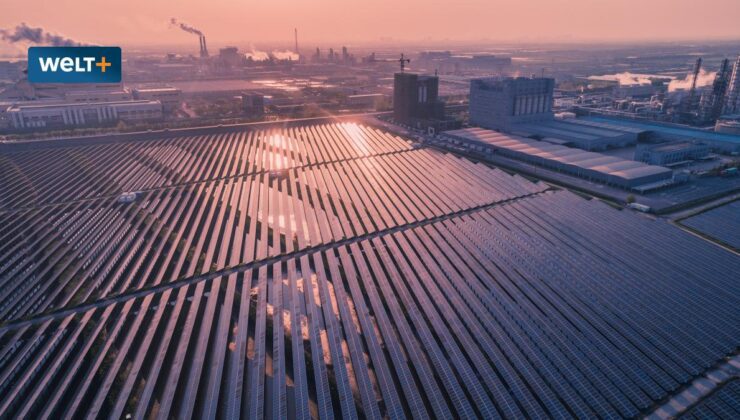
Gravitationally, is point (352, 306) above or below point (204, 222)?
below

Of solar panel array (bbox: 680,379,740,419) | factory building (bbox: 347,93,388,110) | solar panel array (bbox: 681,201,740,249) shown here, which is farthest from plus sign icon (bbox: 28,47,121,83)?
solar panel array (bbox: 681,201,740,249)

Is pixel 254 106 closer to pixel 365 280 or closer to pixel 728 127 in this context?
pixel 365 280

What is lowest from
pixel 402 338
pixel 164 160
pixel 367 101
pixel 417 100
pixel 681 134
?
pixel 402 338

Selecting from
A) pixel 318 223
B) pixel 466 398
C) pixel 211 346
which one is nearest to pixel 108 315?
pixel 211 346

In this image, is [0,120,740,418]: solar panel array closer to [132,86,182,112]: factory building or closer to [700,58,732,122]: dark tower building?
[132,86,182,112]: factory building

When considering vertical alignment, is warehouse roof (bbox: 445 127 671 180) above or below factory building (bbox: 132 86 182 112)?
below

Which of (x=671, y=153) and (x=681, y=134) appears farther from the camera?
(x=681, y=134)

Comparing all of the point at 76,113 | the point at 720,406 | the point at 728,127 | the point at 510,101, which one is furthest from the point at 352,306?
the point at 728,127
